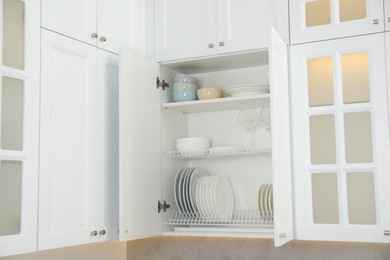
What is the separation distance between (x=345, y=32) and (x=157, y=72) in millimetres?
965

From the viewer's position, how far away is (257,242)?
9.70 feet

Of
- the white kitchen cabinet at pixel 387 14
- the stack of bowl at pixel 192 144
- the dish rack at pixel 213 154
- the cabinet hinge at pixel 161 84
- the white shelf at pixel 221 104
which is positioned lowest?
the dish rack at pixel 213 154

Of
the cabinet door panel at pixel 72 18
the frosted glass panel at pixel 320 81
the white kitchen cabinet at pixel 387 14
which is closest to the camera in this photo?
the cabinet door panel at pixel 72 18

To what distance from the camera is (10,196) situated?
2098mm

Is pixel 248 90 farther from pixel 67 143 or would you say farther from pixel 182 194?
pixel 67 143

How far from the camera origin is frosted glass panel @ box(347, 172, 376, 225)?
2.42 meters

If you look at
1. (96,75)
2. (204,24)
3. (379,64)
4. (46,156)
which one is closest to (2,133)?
(46,156)

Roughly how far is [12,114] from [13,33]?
0.32 m

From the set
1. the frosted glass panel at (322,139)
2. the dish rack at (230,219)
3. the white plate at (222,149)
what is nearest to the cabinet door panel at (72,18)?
the white plate at (222,149)

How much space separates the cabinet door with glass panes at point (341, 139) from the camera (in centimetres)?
242

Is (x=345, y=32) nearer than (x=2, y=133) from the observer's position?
No

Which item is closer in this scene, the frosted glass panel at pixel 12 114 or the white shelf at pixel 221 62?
the frosted glass panel at pixel 12 114

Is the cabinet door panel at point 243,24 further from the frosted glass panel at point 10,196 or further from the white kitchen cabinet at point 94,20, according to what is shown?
the frosted glass panel at point 10,196

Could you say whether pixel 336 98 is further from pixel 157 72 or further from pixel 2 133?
pixel 2 133
